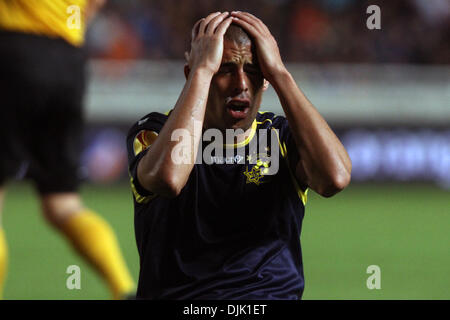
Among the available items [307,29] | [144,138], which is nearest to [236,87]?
[144,138]

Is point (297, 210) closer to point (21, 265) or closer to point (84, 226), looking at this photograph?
point (84, 226)

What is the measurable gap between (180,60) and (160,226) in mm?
12538

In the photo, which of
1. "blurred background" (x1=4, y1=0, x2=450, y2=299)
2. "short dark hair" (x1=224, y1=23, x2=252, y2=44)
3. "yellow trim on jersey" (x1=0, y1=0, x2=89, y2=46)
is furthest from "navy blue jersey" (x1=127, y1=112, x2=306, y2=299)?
"blurred background" (x1=4, y1=0, x2=450, y2=299)

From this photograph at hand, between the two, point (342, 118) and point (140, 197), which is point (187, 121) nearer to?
point (140, 197)

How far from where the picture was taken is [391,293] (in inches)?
235

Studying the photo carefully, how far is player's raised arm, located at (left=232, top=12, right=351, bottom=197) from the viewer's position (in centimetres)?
298

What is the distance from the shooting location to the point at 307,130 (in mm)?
2996

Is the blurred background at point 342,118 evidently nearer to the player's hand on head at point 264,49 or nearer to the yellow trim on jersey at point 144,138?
the yellow trim on jersey at point 144,138

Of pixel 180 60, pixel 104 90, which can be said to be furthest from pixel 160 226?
pixel 180 60

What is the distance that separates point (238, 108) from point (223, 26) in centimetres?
31

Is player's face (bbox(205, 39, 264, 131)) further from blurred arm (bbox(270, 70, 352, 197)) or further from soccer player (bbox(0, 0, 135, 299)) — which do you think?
soccer player (bbox(0, 0, 135, 299))

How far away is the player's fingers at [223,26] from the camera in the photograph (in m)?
2.98

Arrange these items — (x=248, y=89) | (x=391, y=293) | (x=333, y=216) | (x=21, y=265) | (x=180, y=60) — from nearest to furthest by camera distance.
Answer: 1. (x=248, y=89)
2. (x=391, y=293)
3. (x=21, y=265)
4. (x=333, y=216)
5. (x=180, y=60)

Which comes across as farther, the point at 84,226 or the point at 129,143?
the point at 84,226
